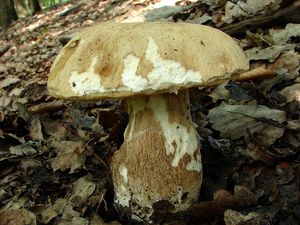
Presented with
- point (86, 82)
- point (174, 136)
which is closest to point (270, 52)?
point (174, 136)

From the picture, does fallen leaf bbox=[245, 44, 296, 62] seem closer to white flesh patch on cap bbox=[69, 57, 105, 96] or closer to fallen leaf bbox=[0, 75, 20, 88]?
white flesh patch on cap bbox=[69, 57, 105, 96]

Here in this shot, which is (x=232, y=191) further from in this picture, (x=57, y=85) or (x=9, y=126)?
(x=9, y=126)

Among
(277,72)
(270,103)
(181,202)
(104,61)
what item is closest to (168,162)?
(181,202)

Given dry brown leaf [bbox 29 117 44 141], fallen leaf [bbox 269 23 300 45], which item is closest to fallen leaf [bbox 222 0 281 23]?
fallen leaf [bbox 269 23 300 45]

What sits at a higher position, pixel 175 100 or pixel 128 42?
pixel 128 42

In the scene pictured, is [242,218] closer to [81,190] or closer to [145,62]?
[145,62]

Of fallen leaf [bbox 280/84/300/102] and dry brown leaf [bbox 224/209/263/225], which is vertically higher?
dry brown leaf [bbox 224/209/263/225]

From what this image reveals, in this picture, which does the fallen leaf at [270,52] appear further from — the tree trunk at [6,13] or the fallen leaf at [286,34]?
the tree trunk at [6,13]

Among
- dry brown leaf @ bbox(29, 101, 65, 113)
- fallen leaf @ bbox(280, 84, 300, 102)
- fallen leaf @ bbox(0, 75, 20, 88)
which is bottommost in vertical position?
fallen leaf @ bbox(0, 75, 20, 88)
